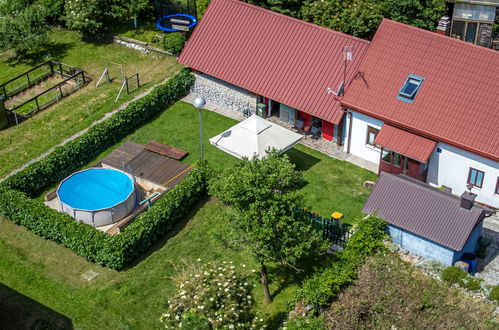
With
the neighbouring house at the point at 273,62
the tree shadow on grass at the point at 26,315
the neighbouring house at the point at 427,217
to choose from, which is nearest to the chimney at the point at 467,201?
the neighbouring house at the point at 427,217

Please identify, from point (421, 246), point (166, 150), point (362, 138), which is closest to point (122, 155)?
point (166, 150)

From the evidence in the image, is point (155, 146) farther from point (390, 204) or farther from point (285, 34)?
point (390, 204)

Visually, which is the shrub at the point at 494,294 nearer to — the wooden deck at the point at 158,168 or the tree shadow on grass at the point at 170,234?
the tree shadow on grass at the point at 170,234

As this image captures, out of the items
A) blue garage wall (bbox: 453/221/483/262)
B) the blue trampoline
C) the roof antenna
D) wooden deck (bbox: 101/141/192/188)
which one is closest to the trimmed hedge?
wooden deck (bbox: 101/141/192/188)

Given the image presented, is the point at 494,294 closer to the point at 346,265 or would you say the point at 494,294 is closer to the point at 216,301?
the point at 346,265

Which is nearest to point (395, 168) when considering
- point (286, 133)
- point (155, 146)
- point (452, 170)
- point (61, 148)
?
point (452, 170)

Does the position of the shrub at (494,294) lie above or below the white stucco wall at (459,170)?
below

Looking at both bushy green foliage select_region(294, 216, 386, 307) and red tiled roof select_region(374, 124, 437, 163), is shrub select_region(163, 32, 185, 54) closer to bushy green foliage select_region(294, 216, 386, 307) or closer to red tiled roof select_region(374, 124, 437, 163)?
red tiled roof select_region(374, 124, 437, 163)
